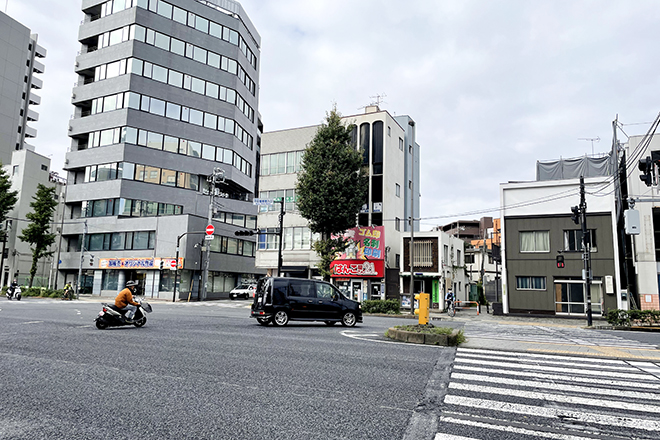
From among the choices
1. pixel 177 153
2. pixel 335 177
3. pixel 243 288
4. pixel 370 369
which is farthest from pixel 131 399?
pixel 177 153

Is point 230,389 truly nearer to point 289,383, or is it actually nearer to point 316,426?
point 289,383

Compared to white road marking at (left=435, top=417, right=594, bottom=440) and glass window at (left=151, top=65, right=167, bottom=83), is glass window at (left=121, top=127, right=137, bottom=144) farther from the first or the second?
white road marking at (left=435, top=417, right=594, bottom=440)

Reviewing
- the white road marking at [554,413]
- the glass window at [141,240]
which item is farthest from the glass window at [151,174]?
the white road marking at [554,413]

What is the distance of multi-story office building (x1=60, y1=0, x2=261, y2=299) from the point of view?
4666 cm

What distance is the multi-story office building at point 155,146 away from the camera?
46656mm

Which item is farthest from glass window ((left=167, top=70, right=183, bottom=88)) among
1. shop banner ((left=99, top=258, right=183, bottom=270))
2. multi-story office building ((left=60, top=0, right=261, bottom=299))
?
shop banner ((left=99, top=258, right=183, bottom=270))

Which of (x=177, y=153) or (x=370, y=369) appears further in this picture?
(x=177, y=153)

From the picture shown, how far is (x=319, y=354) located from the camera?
31.5 feet

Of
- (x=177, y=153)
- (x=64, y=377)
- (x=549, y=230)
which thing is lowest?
(x=64, y=377)

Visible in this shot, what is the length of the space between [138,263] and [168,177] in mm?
10822

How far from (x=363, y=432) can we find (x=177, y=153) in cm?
5050

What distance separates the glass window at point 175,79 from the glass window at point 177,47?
2.56m

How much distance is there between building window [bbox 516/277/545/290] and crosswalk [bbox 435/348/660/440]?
23010 millimetres

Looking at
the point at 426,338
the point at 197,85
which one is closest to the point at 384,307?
the point at 426,338
